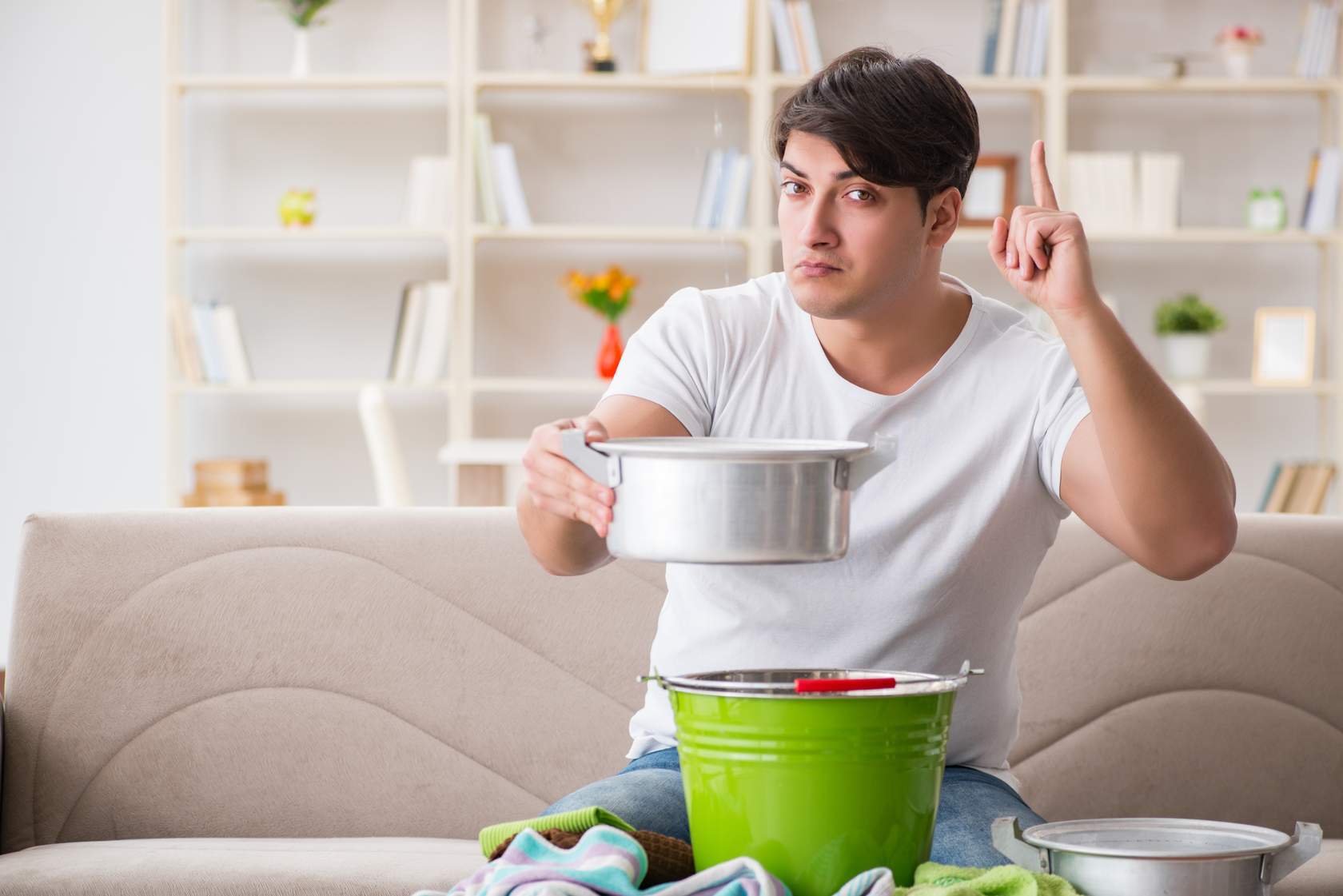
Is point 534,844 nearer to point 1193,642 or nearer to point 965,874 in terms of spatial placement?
point 965,874

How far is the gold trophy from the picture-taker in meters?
4.45

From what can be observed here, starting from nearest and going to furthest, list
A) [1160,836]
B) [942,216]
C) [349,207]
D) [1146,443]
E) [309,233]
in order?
1. [1160,836]
2. [1146,443]
3. [942,216]
4. [309,233]
5. [349,207]

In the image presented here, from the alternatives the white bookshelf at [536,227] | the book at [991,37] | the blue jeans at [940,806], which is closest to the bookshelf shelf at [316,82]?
the white bookshelf at [536,227]

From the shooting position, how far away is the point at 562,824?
1053 mm

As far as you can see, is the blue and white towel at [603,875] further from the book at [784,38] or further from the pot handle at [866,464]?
the book at [784,38]

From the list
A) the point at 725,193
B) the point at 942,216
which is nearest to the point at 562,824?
the point at 942,216

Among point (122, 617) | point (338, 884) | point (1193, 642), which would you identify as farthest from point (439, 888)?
point (1193, 642)

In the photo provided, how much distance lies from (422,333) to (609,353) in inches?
24.6

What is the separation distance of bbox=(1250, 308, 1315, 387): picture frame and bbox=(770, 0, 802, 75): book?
1610mm

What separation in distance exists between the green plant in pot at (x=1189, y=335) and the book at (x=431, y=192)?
221 cm

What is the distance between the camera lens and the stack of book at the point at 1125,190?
4422mm

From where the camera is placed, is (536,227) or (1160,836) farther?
(536,227)

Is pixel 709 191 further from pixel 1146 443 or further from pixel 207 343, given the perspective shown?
pixel 1146 443

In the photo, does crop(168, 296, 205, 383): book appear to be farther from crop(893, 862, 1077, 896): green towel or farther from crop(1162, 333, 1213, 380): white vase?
crop(893, 862, 1077, 896): green towel
